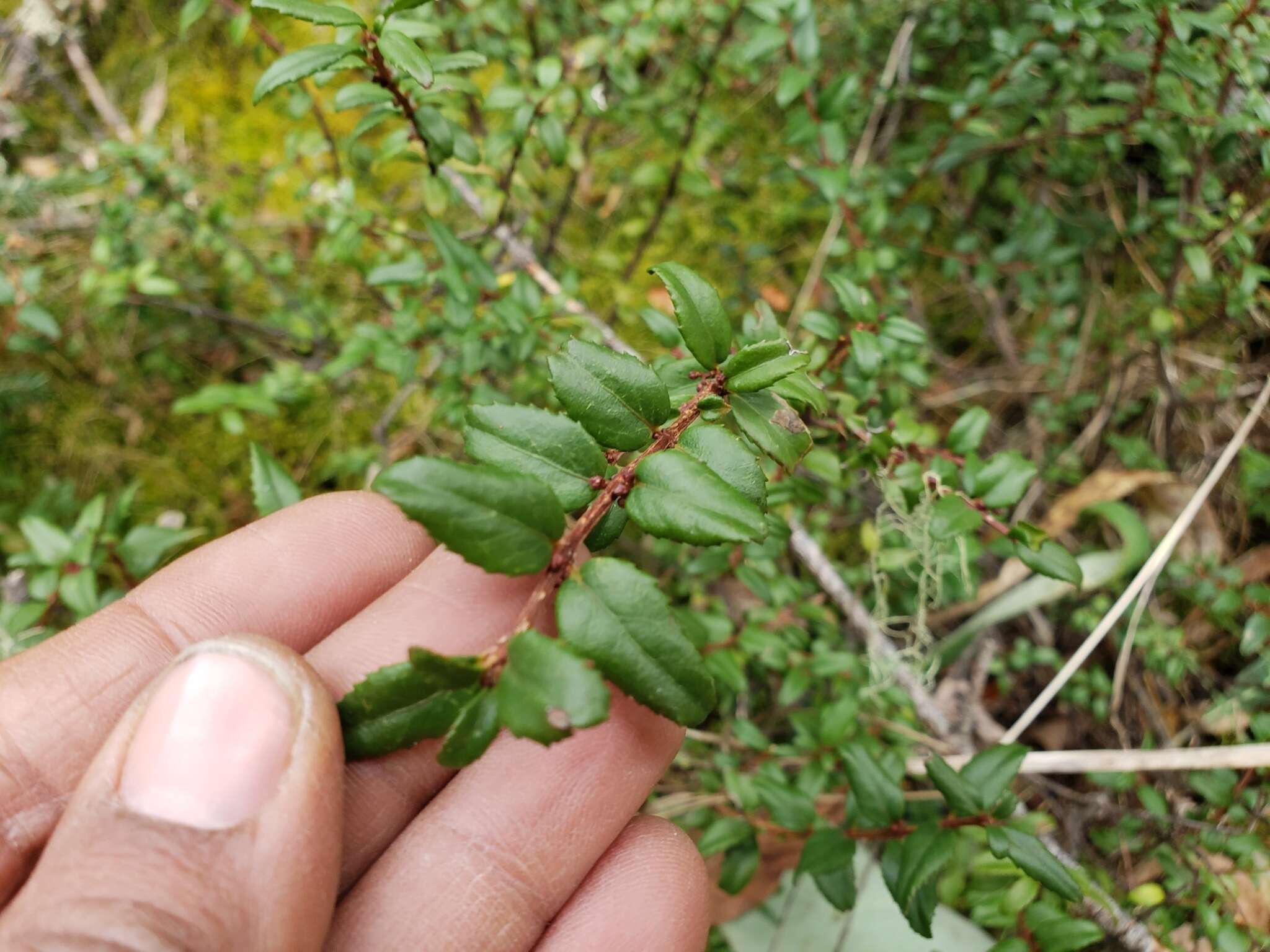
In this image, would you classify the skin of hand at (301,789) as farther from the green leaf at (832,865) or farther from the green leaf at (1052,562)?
the green leaf at (1052,562)

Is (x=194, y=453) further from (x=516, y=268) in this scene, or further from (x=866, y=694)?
(x=866, y=694)

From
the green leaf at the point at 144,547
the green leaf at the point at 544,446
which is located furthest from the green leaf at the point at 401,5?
the green leaf at the point at 144,547

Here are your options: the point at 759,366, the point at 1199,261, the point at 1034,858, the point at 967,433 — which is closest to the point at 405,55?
the point at 759,366

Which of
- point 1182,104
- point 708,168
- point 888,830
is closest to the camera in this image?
point 888,830

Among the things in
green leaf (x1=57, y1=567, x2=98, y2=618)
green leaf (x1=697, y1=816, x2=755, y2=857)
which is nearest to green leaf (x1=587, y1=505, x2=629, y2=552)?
green leaf (x1=697, y1=816, x2=755, y2=857)

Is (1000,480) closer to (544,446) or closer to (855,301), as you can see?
(855,301)

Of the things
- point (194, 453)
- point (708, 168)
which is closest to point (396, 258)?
point (194, 453)
